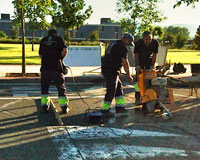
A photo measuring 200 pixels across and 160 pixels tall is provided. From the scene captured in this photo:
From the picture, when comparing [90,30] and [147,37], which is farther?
[90,30]

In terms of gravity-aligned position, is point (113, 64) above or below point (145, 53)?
below

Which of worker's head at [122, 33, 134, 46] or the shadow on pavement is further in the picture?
worker's head at [122, 33, 134, 46]

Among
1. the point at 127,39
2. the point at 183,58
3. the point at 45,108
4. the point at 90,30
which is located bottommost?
the point at 183,58

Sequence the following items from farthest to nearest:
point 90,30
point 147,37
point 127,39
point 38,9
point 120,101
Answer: point 90,30 → point 38,9 → point 147,37 → point 120,101 → point 127,39

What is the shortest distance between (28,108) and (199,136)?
403 centimetres

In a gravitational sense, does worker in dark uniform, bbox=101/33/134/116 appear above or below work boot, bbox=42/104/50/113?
above

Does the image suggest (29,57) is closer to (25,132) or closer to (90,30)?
(25,132)

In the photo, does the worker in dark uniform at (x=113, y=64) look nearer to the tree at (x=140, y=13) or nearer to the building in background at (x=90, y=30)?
the tree at (x=140, y=13)

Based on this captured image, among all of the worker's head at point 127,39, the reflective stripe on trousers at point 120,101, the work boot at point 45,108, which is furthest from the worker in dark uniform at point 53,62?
the worker's head at point 127,39

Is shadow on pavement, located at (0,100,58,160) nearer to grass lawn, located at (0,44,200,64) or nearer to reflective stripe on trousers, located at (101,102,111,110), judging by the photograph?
reflective stripe on trousers, located at (101,102,111,110)

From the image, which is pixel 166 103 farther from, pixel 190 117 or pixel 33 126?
pixel 33 126

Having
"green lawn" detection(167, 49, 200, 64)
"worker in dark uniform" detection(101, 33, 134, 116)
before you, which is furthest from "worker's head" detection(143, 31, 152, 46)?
"green lawn" detection(167, 49, 200, 64)

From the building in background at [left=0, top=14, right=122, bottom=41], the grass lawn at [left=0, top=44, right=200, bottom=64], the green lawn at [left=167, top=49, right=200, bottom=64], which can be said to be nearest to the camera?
the grass lawn at [left=0, top=44, right=200, bottom=64]

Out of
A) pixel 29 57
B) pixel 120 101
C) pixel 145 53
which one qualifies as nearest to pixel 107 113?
pixel 120 101
